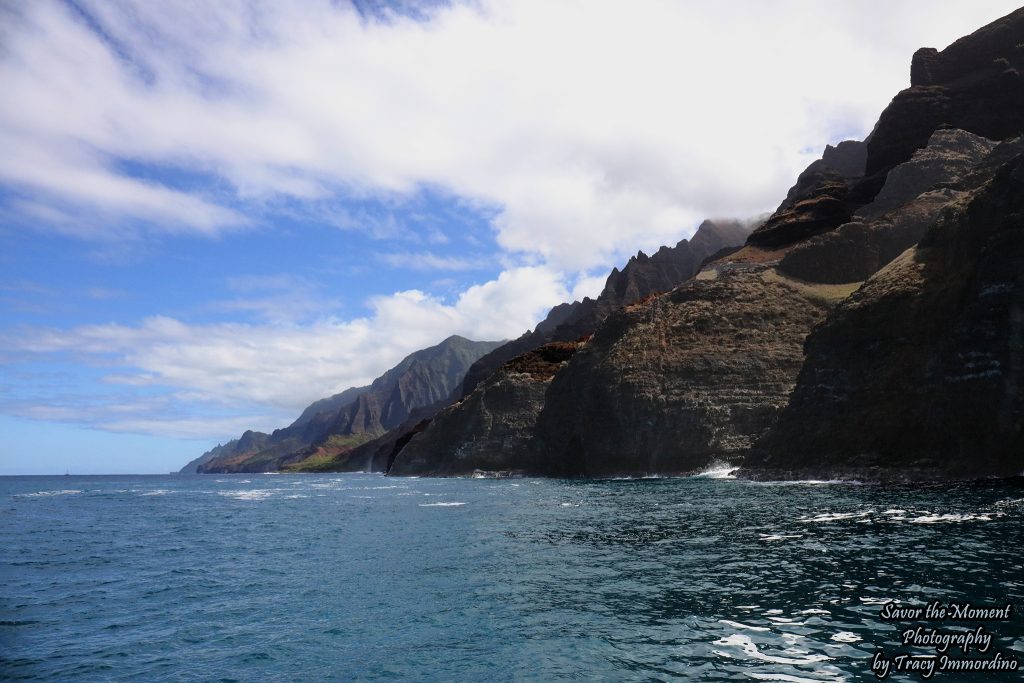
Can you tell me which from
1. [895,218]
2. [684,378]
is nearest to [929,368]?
[684,378]

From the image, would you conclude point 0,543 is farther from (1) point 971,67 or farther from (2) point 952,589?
(1) point 971,67

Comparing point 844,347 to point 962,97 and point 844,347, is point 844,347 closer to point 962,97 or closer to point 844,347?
point 844,347

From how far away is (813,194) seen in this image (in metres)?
165

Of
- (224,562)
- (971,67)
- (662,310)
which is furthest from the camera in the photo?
(971,67)

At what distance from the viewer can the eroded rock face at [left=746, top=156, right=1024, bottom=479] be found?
56156 millimetres

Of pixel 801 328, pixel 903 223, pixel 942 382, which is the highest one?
pixel 903 223

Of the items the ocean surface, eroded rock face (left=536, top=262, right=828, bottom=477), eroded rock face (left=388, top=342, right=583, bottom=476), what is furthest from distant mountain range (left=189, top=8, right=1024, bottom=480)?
the ocean surface

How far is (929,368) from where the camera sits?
217 ft

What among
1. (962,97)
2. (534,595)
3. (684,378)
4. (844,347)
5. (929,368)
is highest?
(962,97)

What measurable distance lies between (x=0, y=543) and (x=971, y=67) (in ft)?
693

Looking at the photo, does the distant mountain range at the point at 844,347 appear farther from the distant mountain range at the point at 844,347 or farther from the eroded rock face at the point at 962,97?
the eroded rock face at the point at 962,97

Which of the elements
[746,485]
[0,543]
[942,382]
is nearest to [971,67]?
[942,382]

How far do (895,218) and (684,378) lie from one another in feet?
182

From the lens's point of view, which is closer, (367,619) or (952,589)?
(952,589)
